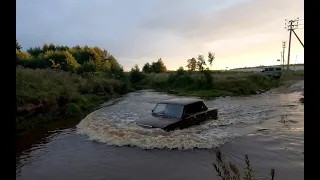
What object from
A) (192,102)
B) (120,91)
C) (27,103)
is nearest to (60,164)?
(192,102)

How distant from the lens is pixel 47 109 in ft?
59.6

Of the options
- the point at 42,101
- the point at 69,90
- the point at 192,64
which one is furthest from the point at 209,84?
the point at 42,101

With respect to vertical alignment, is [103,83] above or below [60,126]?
above

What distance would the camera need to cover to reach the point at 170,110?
1295cm

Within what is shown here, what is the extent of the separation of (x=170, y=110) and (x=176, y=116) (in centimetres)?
52

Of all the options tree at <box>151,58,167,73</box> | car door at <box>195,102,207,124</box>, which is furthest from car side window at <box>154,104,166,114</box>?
tree at <box>151,58,167,73</box>

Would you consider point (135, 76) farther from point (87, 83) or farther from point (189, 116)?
point (189, 116)

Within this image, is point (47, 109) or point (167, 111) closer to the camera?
point (167, 111)

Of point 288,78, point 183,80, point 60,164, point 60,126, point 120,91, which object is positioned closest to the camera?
point 60,164

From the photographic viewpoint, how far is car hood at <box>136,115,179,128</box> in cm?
1169
